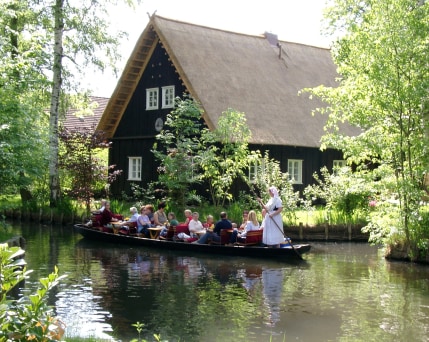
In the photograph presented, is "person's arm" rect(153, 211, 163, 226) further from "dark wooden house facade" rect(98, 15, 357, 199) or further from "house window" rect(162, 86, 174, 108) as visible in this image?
"house window" rect(162, 86, 174, 108)

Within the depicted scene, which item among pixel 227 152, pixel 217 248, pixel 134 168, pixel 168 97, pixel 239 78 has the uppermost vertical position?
pixel 239 78

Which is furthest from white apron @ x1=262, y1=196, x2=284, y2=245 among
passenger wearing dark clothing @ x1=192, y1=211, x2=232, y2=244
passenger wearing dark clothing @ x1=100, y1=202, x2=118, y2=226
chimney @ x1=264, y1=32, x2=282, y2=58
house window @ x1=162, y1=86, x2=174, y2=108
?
chimney @ x1=264, y1=32, x2=282, y2=58

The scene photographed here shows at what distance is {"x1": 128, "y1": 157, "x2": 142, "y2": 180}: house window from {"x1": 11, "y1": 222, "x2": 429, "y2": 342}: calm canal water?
11485 millimetres

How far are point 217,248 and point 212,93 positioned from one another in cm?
1031

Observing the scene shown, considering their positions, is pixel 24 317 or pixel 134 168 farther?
pixel 134 168

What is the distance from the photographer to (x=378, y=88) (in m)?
16.0

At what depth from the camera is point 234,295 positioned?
39.7 feet

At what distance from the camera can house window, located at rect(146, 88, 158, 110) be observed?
29.0 m

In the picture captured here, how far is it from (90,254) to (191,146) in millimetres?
7644

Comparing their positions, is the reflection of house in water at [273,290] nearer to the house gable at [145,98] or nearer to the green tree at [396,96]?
the green tree at [396,96]

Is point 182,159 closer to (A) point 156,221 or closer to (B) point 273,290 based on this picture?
(A) point 156,221

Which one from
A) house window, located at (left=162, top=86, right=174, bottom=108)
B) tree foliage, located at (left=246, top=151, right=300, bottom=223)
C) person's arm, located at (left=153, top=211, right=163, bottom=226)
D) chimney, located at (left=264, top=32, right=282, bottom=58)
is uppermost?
chimney, located at (left=264, top=32, right=282, bottom=58)


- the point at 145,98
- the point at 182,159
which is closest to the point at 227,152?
the point at 182,159

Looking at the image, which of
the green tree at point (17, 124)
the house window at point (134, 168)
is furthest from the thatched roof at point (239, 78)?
the green tree at point (17, 124)
